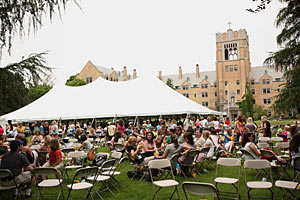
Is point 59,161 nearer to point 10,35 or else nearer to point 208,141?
point 10,35

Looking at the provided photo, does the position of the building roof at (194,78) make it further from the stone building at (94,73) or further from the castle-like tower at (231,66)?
the stone building at (94,73)

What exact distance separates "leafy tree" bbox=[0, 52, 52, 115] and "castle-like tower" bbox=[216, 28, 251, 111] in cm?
5835

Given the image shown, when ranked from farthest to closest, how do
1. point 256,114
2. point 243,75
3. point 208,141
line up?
1. point 243,75
2. point 256,114
3. point 208,141

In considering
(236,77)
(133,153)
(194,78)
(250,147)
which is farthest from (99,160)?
(194,78)

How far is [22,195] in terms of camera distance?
18.1ft

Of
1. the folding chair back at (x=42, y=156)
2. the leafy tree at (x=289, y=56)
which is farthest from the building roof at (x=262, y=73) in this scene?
the folding chair back at (x=42, y=156)

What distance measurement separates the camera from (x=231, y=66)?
199 ft

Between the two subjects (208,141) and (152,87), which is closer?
(208,141)

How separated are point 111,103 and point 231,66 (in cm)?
4692

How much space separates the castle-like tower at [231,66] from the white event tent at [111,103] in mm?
41155

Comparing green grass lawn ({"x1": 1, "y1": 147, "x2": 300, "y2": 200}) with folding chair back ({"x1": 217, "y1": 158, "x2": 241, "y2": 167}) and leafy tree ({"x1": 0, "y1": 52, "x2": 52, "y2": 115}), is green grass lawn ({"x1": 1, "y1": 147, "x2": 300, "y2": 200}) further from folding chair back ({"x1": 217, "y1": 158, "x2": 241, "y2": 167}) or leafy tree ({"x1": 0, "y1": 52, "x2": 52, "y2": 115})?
leafy tree ({"x1": 0, "y1": 52, "x2": 52, "y2": 115})

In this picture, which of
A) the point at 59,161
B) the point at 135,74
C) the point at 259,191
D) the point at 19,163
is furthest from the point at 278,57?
the point at 135,74

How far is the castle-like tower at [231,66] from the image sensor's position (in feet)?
195

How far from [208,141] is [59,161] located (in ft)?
14.9
